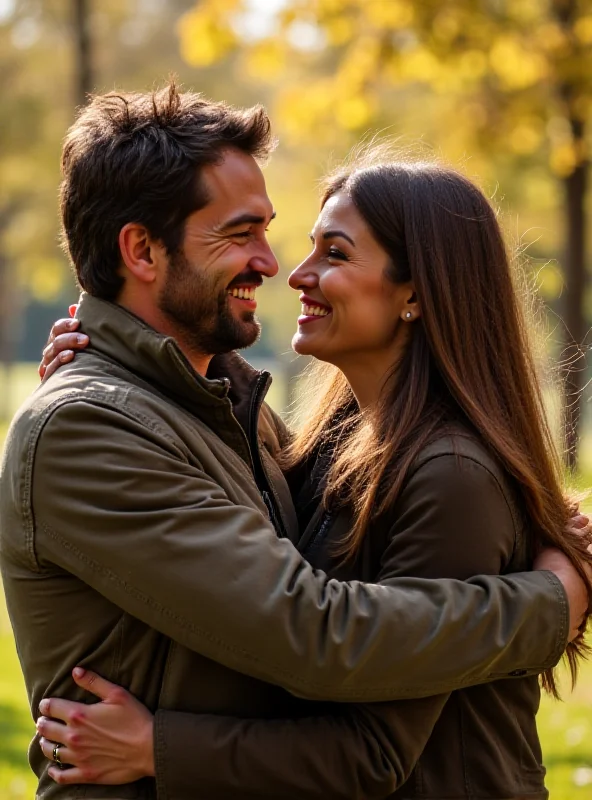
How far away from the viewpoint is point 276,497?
11.4ft

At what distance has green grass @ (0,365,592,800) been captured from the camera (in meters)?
5.73

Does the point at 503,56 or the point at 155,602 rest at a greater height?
the point at 503,56

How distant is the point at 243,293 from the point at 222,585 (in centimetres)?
112

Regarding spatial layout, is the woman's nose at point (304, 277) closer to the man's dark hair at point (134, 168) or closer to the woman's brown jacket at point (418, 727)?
the man's dark hair at point (134, 168)

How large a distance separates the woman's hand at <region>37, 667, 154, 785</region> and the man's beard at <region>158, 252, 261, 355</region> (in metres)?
1.06

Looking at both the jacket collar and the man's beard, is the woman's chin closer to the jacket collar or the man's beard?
the man's beard

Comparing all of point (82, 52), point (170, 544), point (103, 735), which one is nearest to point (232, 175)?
point (170, 544)

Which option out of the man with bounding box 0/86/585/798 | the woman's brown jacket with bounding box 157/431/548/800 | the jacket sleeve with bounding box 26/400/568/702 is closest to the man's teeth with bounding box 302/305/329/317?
the man with bounding box 0/86/585/798

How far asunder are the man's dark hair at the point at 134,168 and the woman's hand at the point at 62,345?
5.5 inches

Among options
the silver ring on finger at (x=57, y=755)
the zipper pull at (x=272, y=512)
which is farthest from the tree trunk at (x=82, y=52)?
the silver ring on finger at (x=57, y=755)

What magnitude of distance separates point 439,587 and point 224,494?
1.88 feet

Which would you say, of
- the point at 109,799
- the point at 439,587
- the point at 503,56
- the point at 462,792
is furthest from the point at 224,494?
the point at 503,56

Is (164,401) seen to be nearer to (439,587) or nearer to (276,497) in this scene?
(276,497)

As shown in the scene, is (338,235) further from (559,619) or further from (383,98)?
(383,98)
